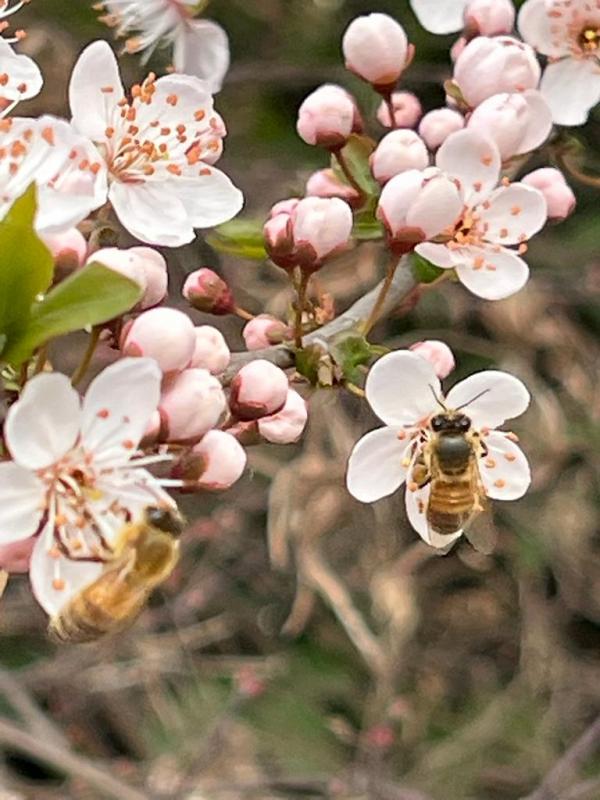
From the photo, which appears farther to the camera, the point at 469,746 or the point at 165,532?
the point at 469,746

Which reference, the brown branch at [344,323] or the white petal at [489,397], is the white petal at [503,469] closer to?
the white petal at [489,397]

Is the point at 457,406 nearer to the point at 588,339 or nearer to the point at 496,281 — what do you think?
the point at 496,281

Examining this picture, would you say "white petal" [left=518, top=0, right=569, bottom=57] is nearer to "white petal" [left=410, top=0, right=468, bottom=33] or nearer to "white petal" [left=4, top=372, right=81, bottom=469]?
"white petal" [left=410, top=0, right=468, bottom=33]

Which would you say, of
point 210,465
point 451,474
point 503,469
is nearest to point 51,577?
point 210,465

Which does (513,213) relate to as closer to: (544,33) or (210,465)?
(544,33)

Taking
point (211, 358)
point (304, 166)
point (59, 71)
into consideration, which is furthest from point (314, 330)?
point (59, 71)
